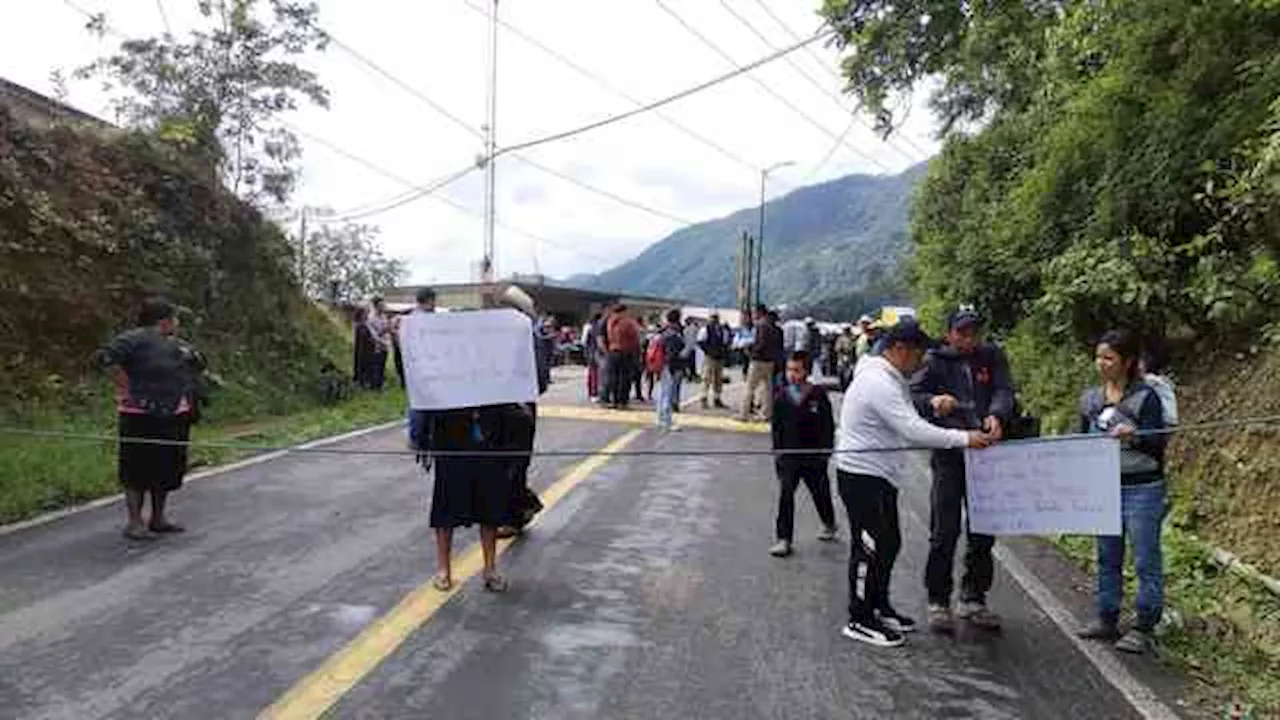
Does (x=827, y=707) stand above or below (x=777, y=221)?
below

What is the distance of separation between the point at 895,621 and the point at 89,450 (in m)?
8.28

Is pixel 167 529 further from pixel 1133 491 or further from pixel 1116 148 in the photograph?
pixel 1116 148

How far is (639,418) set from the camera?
1881cm

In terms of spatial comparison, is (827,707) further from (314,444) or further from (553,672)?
(314,444)

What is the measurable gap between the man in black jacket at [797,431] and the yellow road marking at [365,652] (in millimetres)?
2004

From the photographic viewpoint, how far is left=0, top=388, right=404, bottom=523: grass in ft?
33.4

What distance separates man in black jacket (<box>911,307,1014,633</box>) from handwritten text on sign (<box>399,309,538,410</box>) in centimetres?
229

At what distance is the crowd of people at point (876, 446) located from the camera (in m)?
6.79

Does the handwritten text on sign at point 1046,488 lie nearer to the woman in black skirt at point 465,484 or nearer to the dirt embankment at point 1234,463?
the dirt embankment at point 1234,463

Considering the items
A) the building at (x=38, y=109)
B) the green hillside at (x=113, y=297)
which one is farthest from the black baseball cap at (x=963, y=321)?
the building at (x=38, y=109)

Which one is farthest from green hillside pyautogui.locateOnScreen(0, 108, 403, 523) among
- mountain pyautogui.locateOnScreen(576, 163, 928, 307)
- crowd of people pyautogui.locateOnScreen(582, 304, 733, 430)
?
mountain pyautogui.locateOnScreen(576, 163, 928, 307)

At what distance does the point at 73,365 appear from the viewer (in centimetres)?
1539

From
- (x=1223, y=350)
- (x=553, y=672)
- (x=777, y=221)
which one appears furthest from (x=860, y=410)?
(x=777, y=221)

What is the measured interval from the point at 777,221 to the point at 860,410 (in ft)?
526
